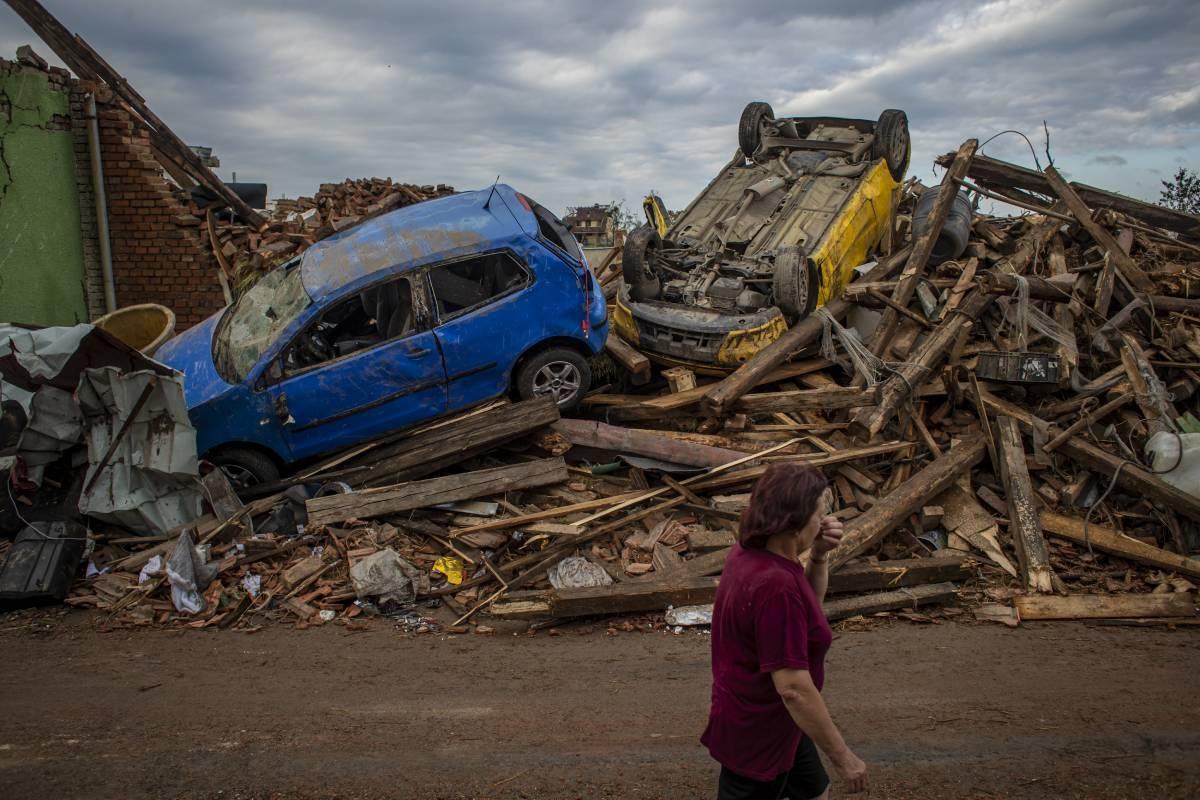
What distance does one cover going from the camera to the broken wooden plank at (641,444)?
766 cm

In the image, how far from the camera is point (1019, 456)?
7512 mm

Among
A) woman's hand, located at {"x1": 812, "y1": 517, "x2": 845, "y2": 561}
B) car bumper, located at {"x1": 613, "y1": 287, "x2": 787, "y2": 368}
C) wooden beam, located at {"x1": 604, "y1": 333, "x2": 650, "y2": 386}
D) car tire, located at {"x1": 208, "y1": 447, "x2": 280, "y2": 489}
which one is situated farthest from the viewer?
wooden beam, located at {"x1": 604, "y1": 333, "x2": 650, "y2": 386}

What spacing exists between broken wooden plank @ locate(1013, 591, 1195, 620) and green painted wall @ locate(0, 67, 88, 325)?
11527 mm

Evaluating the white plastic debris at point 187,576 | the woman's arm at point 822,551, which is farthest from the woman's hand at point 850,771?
the white plastic debris at point 187,576

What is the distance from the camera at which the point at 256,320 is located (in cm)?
798

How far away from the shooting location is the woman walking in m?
2.64

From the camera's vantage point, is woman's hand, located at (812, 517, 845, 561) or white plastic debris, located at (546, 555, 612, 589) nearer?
woman's hand, located at (812, 517, 845, 561)

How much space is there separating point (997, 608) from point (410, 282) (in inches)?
220

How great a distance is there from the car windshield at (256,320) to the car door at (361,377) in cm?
26

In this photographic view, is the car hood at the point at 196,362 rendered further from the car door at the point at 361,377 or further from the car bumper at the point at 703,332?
the car bumper at the point at 703,332

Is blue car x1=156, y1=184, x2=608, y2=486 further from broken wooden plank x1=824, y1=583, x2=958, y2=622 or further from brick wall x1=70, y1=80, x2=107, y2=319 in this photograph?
brick wall x1=70, y1=80, x2=107, y2=319

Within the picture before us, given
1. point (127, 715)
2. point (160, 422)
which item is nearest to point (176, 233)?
point (160, 422)

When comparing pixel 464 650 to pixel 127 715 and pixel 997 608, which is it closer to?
pixel 127 715

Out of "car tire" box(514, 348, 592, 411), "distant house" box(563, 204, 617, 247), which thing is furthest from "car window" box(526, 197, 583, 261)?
"distant house" box(563, 204, 617, 247)
